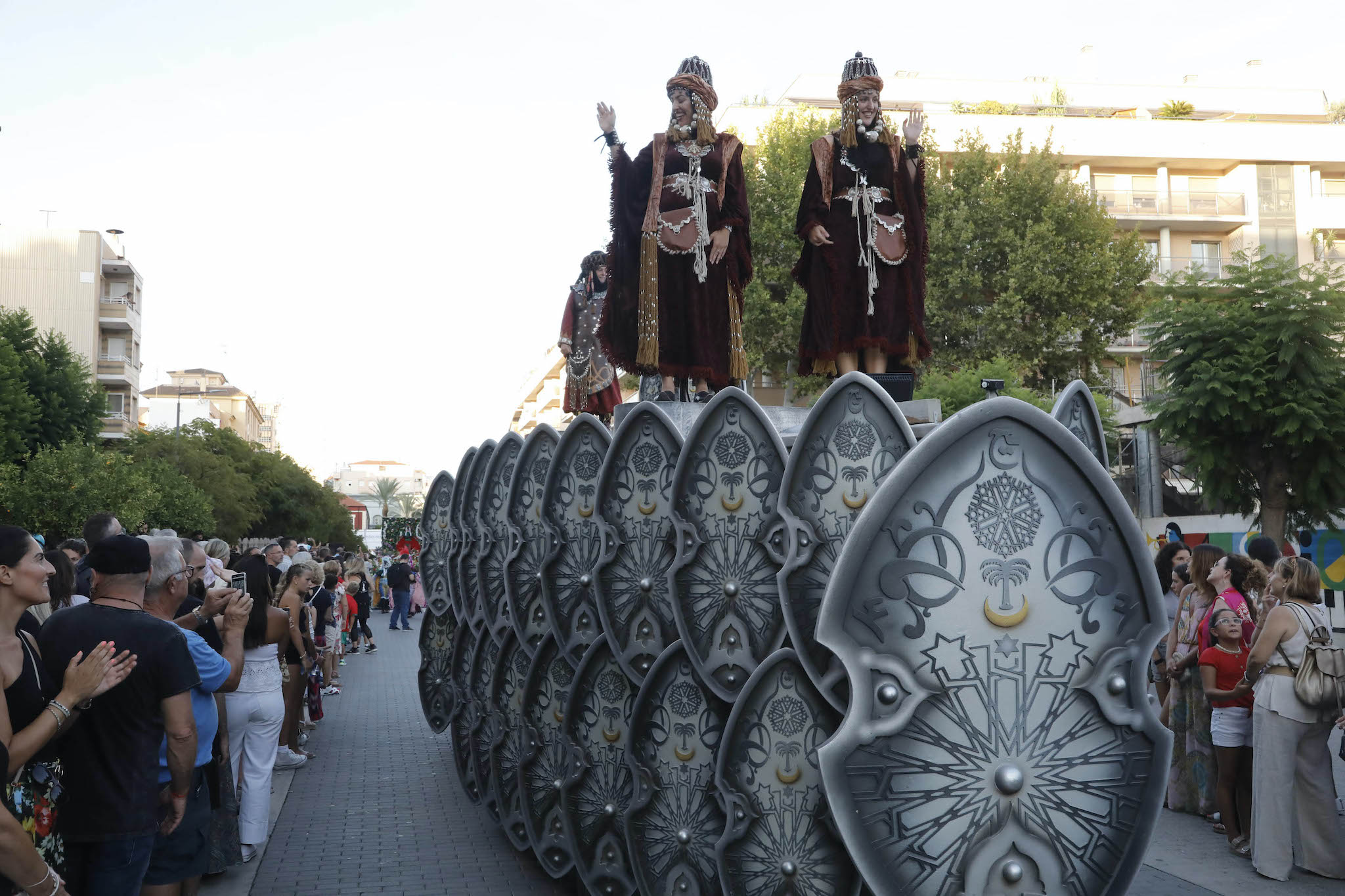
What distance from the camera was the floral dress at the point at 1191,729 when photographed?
26.4 ft

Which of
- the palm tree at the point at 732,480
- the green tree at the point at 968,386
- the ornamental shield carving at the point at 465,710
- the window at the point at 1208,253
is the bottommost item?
the ornamental shield carving at the point at 465,710

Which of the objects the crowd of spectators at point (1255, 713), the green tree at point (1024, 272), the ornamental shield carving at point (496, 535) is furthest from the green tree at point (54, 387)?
the crowd of spectators at point (1255, 713)

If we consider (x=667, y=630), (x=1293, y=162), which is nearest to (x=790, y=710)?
(x=667, y=630)

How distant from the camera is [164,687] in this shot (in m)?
4.01

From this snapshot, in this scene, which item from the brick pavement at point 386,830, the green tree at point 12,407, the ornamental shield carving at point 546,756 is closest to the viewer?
the ornamental shield carving at point 546,756

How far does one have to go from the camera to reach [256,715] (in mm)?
7145

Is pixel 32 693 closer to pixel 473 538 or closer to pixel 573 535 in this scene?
pixel 573 535

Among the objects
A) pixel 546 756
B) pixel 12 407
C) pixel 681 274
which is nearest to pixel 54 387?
pixel 12 407

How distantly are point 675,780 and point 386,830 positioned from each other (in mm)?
3714

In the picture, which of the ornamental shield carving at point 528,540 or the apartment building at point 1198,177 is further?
the apartment building at point 1198,177

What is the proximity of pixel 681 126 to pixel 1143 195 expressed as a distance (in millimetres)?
36164

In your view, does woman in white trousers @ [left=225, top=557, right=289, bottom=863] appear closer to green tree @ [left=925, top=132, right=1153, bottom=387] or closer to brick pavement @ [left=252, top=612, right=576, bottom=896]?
brick pavement @ [left=252, top=612, right=576, bottom=896]

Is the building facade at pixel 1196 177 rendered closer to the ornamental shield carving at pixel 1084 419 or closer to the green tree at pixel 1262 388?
the green tree at pixel 1262 388

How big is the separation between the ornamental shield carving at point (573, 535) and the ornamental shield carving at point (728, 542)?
0.82 metres
